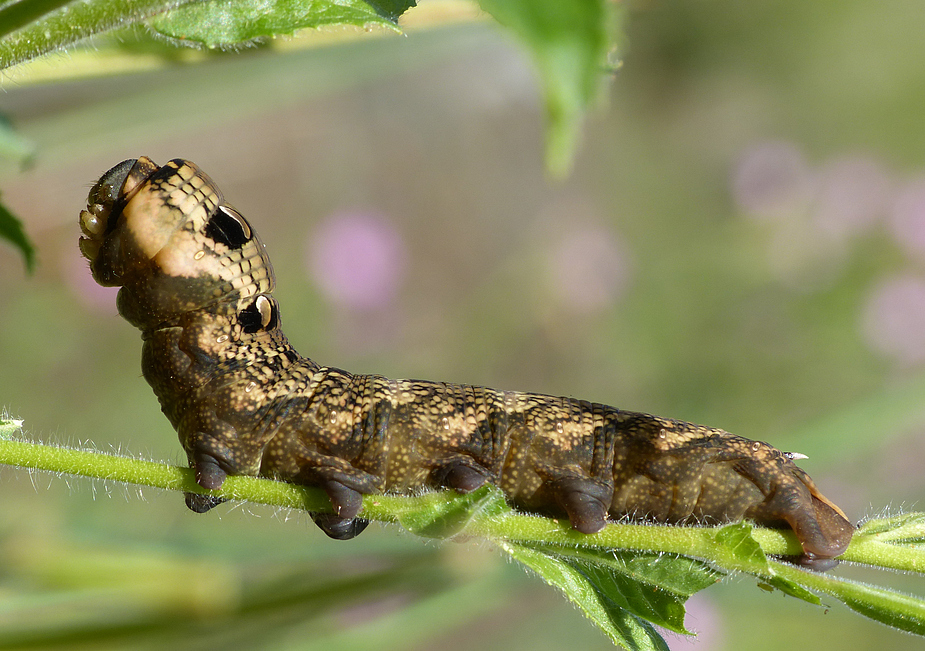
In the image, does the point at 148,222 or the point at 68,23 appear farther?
the point at 148,222

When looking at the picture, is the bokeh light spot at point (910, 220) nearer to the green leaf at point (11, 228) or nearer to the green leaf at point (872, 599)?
the green leaf at point (872, 599)

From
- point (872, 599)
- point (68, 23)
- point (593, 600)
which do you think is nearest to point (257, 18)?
point (68, 23)

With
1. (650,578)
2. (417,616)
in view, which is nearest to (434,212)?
(417,616)

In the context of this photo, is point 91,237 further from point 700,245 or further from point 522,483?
point 700,245

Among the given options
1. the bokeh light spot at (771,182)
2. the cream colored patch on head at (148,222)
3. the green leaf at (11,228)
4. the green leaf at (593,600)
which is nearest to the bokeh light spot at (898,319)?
Result: the bokeh light spot at (771,182)

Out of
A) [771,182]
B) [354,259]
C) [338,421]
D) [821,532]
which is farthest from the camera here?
[771,182]

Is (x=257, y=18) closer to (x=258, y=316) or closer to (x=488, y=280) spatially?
(x=258, y=316)
